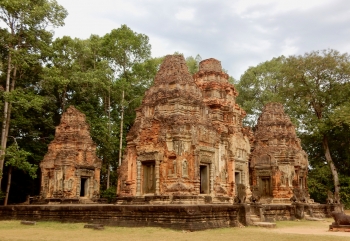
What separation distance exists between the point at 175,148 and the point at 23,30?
41.6ft

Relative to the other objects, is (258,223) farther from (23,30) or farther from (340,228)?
(23,30)

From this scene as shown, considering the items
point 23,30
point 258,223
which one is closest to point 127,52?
point 23,30

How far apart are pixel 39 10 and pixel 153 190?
12.9m

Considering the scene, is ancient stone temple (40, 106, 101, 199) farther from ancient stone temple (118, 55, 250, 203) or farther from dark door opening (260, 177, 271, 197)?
dark door opening (260, 177, 271, 197)

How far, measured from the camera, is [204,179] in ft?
54.1

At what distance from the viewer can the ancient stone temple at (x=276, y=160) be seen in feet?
72.5

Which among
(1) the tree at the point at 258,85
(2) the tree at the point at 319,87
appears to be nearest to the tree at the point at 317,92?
(2) the tree at the point at 319,87

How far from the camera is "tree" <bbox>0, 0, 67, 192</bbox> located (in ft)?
65.9

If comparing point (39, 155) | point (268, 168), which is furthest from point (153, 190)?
point (39, 155)

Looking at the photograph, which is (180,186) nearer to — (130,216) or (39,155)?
(130,216)

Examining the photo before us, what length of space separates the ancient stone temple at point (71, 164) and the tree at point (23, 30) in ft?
9.76

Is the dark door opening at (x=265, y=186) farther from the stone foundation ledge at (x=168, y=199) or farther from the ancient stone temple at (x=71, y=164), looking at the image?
the ancient stone temple at (x=71, y=164)

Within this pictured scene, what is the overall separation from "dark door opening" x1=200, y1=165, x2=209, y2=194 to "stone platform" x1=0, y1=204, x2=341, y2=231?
86.2 inches

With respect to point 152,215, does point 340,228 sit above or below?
below
